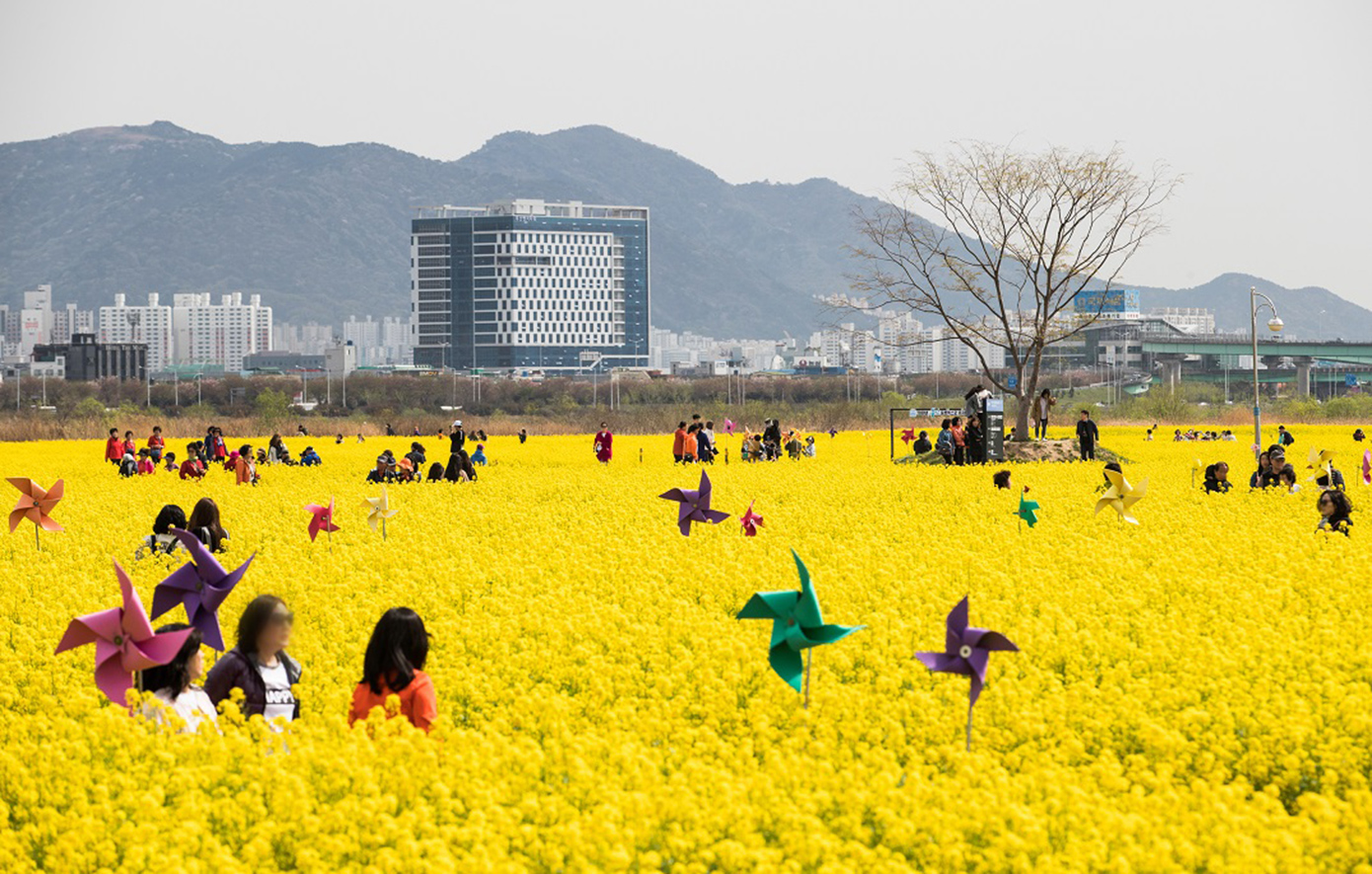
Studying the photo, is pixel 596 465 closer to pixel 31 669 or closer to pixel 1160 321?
pixel 31 669

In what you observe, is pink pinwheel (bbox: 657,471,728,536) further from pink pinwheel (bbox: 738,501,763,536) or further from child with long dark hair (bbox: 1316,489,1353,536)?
child with long dark hair (bbox: 1316,489,1353,536)

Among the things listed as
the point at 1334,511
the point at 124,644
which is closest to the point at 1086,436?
the point at 1334,511

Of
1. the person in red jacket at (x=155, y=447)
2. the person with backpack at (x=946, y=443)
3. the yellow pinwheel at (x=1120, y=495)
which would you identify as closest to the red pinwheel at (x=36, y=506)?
the yellow pinwheel at (x=1120, y=495)

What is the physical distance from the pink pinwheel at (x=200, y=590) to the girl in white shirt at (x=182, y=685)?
106 cm

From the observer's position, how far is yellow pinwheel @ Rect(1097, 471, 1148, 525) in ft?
66.1

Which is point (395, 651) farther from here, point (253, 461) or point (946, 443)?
point (946, 443)

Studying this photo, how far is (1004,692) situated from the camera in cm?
954

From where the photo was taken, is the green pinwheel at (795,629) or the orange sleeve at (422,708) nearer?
the orange sleeve at (422,708)

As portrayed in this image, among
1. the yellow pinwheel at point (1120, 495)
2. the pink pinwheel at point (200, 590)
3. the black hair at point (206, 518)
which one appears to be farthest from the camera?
the yellow pinwheel at point (1120, 495)

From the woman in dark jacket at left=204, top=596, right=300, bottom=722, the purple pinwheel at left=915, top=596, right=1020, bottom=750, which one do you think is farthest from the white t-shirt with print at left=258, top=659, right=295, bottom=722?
the purple pinwheel at left=915, top=596, right=1020, bottom=750

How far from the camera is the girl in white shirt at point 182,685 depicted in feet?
27.6

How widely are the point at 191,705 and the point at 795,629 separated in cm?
332

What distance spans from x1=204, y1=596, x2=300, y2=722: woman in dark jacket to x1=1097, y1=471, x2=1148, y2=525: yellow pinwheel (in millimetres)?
13548

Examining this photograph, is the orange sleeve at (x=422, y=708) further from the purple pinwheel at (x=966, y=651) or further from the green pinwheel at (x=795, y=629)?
the purple pinwheel at (x=966, y=651)
